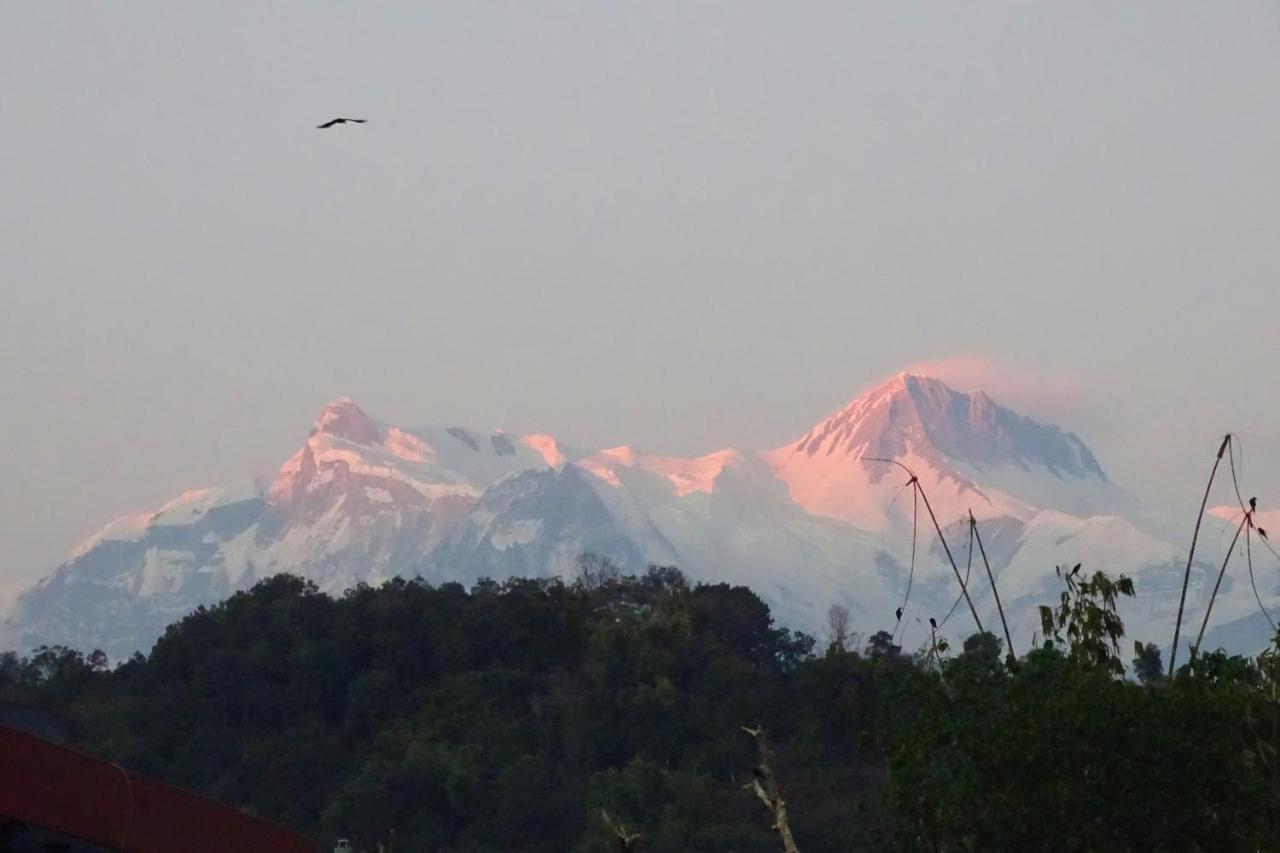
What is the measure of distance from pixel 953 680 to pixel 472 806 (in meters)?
47.7

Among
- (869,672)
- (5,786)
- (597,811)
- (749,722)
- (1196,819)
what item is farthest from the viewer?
(749,722)

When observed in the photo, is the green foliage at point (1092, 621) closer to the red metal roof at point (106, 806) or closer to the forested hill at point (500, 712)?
the forested hill at point (500, 712)

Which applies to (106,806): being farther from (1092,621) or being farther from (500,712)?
(500,712)

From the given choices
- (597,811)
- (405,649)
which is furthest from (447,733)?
(597,811)

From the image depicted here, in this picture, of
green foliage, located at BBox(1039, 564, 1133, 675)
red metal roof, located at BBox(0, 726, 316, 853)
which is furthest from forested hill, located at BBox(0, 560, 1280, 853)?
red metal roof, located at BBox(0, 726, 316, 853)

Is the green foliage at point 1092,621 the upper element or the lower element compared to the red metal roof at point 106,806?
upper

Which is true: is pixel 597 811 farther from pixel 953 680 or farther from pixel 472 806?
pixel 953 680

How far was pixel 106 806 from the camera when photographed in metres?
13.8

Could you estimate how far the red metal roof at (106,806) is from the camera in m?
13.1

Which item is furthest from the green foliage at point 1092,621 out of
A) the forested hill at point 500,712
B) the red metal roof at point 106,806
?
the red metal roof at point 106,806

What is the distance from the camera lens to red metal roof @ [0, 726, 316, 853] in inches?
517

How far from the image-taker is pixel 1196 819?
902 inches

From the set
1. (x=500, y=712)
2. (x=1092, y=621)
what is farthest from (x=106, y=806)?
(x=500, y=712)

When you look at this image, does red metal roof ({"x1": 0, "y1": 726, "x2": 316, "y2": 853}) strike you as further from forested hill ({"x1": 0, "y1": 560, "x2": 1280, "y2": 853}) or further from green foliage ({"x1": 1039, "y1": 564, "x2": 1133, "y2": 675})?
forested hill ({"x1": 0, "y1": 560, "x2": 1280, "y2": 853})
